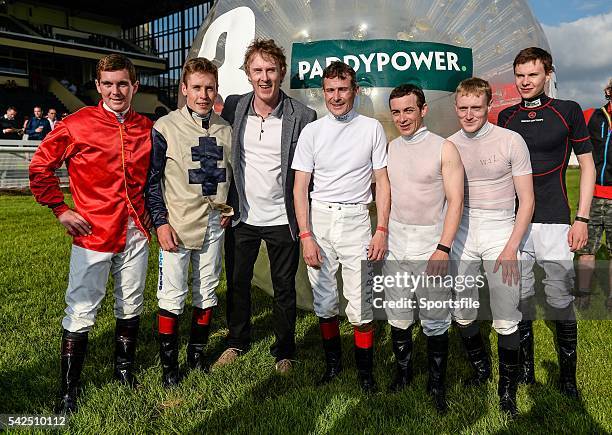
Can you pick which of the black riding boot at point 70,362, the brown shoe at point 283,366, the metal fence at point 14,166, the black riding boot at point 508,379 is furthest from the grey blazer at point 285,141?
the metal fence at point 14,166

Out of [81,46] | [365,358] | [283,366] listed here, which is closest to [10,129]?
[81,46]

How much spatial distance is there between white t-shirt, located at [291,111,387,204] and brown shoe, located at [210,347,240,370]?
52.0 inches

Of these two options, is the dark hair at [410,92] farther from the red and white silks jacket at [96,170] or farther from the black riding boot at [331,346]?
the red and white silks jacket at [96,170]

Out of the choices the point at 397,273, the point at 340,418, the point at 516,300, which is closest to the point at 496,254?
the point at 516,300

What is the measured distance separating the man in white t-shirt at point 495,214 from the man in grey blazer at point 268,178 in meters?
0.96

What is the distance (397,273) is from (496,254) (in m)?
0.54

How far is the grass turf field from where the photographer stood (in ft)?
9.05

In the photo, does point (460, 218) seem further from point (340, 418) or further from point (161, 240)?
point (161, 240)

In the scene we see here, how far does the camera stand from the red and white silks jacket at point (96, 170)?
286cm

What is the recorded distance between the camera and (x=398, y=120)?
2.86 metres

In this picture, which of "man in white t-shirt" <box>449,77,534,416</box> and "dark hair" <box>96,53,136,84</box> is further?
"dark hair" <box>96,53,136,84</box>

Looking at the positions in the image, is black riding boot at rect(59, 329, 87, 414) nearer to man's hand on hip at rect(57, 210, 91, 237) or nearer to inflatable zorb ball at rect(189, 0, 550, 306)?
man's hand on hip at rect(57, 210, 91, 237)

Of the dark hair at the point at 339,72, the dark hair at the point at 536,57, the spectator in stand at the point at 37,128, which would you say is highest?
the spectator in stand at the point at 37,128

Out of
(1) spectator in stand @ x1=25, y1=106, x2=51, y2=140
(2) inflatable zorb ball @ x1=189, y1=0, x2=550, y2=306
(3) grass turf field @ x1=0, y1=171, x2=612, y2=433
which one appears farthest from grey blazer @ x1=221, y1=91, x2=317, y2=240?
(1) spectator in stand @ x1=25, y1=106, x2=51, y2=140
